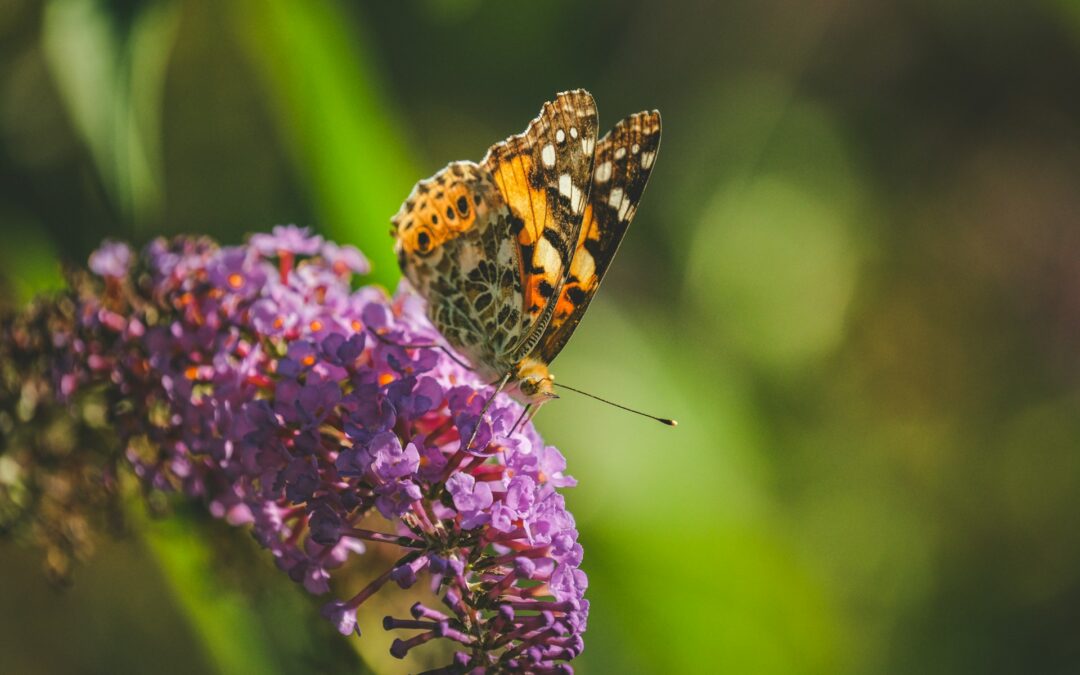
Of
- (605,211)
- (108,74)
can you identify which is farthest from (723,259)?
(108,74)

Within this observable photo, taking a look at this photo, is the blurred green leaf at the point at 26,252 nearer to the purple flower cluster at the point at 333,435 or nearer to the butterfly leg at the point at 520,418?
the purple flower cluster at the point at 333,435

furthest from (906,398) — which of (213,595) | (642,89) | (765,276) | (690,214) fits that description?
Result: (213,595)

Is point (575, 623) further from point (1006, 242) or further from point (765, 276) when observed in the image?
point (1006, 242)

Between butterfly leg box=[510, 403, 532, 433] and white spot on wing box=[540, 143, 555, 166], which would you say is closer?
butterfly leg box=[510, 403, 532, 433]

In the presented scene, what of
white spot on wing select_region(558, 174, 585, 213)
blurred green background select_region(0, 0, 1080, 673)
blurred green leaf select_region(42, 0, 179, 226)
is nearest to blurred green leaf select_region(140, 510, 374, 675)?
blurred green background select_region(0, 0, 1080, 673)

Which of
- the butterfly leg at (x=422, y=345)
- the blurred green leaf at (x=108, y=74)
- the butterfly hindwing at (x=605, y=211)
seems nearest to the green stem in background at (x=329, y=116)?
the blurred green leaf at (x=108, y=74)

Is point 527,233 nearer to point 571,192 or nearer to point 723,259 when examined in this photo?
point 571,192

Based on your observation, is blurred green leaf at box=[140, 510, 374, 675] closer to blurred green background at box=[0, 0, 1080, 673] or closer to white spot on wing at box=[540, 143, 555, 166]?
blurred green background at box=[0, 0, 1080, 673]
